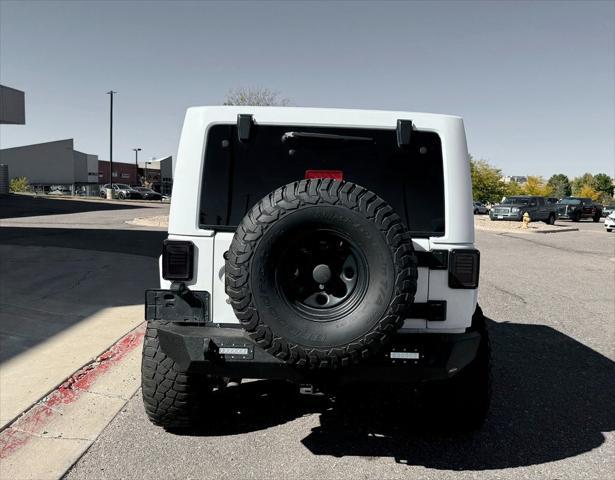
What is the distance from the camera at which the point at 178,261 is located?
288cm

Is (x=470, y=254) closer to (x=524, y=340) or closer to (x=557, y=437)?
(x=557, y=437)

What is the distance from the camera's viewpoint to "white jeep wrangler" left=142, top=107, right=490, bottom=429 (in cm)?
251

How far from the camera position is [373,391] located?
164 inches

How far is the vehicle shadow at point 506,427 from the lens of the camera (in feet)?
10.4

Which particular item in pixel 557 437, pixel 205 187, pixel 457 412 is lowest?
pixel 557 437

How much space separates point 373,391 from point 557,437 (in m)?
1.36

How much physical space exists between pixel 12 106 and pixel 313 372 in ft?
110

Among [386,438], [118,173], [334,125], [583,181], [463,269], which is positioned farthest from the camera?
[583,181]

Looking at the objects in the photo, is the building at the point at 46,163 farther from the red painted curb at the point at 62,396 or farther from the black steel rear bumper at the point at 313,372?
the black steel rear bumper at the point at 313,372

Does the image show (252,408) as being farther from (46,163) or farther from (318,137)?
(46,163)

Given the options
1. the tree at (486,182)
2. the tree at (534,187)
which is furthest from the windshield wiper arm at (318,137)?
the tree at (534,187)

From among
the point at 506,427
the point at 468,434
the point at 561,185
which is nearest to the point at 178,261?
the point at 468,434

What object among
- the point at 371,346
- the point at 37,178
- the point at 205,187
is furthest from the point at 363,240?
the point at 37,178

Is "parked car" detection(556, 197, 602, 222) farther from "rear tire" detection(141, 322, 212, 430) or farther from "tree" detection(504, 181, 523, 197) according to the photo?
"rear tire" detection(141, 322, 212, 430)
